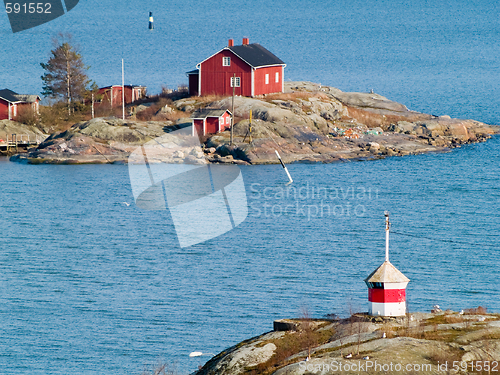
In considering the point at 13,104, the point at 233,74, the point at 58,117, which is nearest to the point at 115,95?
the point at 58,117

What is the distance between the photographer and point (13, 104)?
6031cm

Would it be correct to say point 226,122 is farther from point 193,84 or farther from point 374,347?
point 374,347

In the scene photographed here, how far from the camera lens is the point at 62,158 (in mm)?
54531

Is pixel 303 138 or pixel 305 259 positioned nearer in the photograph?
pixel 305 259

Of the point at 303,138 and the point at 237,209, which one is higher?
the point at 303,138

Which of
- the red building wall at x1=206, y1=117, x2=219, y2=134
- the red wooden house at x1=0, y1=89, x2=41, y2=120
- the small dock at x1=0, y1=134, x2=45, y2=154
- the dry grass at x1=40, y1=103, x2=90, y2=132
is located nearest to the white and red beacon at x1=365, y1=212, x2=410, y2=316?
the red building wall at x1=206, y1=117, x2=219, y2=134

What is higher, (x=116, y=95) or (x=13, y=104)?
(x=116, y=95)

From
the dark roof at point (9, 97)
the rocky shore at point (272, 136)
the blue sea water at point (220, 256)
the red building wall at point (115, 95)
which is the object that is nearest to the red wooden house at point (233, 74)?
the rocky shore at point (272, 136)

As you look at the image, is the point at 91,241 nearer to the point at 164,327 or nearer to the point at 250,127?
the point at 164,327

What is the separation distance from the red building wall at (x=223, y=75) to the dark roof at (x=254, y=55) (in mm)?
603

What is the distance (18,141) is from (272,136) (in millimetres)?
20273

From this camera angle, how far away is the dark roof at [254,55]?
58.7 meters

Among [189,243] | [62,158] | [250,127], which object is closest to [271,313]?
[189,243]

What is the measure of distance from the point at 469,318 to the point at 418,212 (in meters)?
29.3
